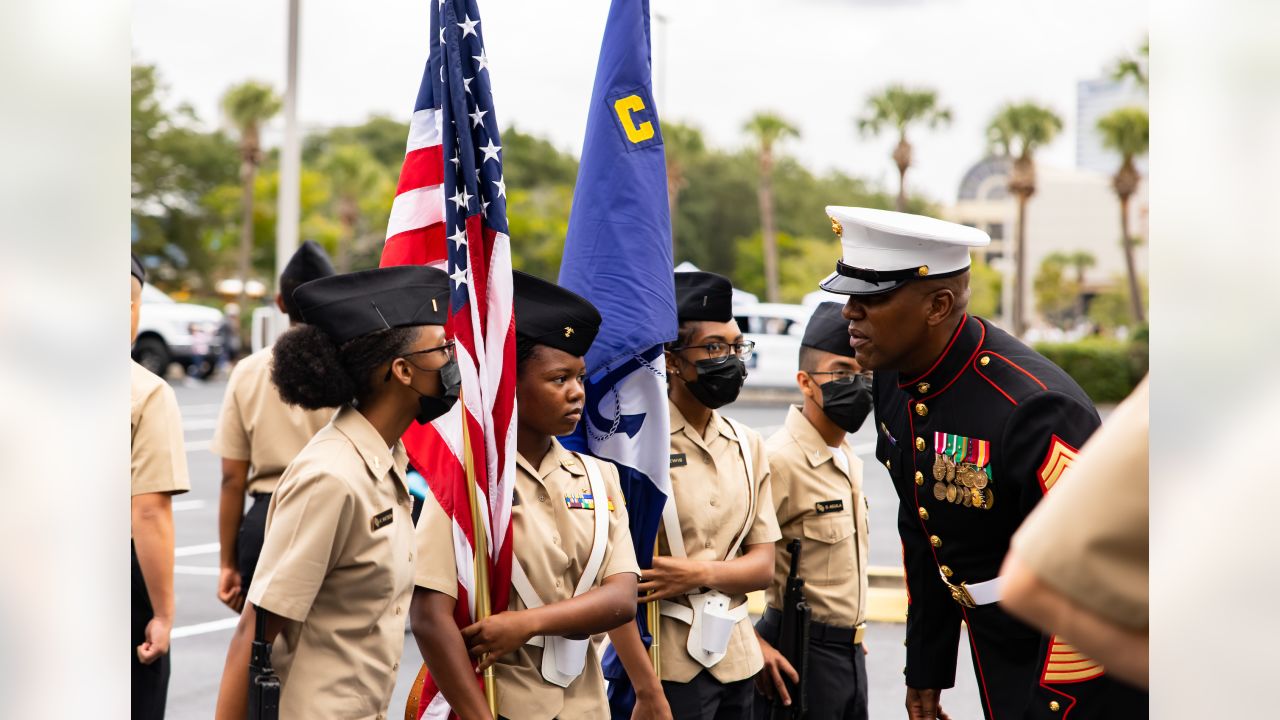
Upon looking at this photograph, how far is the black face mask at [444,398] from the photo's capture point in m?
3.14

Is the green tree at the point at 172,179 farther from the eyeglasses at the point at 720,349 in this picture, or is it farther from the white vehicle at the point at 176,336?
the eyeglasses at the point at 720,349

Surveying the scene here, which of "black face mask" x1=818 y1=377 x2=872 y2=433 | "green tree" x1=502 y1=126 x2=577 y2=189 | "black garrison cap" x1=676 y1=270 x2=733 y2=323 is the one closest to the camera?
"black garrison cap" x1=676 y1=270 x2=733 y2=323

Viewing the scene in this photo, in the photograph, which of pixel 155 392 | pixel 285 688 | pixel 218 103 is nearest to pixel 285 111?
pixel 155 392

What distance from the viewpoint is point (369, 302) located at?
123 inches

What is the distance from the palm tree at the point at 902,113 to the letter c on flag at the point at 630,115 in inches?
1558

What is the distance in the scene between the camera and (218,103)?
42500mm

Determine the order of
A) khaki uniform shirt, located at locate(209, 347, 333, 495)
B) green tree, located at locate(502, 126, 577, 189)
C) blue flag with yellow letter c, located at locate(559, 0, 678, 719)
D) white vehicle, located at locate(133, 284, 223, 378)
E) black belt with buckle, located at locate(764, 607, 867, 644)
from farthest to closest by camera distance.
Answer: green tree, located at locate(502, 126, 577, 189) → white vehicle, located at locate(133, 284, 223, 378) → khaki uniform shirt, located at locate(209, 347, 333, 495) → black belt with buckle, located at locate(764, 607, 867, 644) → blue flag with yellow letter c, located at locate(559, 0, 678, 719)

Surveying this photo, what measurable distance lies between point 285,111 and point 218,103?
105 feet

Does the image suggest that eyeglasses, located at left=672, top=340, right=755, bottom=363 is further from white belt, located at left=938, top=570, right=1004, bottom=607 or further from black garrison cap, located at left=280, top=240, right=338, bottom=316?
black garrison cap, located at left=280, top=240, right=338, bottom=316

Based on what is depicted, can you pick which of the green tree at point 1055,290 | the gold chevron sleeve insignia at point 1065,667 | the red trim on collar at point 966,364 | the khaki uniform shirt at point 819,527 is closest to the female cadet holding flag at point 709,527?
the khaki uniform shirt at point 819,527

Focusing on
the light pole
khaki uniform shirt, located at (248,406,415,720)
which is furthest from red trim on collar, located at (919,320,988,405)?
the light pole

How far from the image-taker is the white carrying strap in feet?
9.83

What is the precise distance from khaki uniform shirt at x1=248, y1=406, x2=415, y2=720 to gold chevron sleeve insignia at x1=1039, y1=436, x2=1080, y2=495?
1505mm
